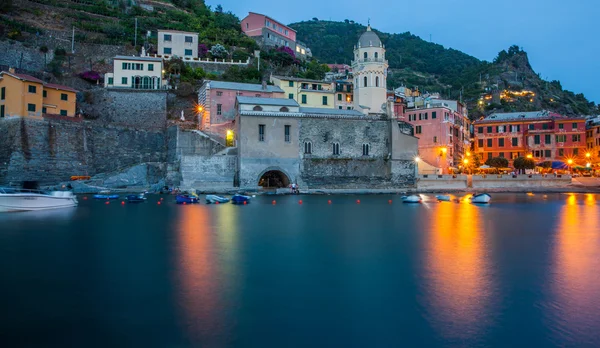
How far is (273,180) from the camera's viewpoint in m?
43.6

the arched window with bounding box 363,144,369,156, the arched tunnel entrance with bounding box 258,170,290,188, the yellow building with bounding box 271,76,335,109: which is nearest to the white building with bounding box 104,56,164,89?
the yellow building with bounding box 271,76,335,109

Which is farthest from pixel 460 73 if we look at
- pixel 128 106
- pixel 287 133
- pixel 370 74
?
pixel 128 106

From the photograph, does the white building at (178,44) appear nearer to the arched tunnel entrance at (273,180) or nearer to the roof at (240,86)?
the roof at (240,86)

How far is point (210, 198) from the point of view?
32.3 m

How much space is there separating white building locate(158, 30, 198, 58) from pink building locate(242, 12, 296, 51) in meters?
15.8

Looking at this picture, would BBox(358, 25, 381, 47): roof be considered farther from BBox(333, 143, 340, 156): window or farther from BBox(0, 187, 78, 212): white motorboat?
BBox(0, 187, 78, 212): white motorboat

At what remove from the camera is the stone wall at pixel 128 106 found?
141 ft

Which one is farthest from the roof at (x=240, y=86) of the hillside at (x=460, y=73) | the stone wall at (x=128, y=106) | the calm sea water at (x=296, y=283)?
the hillside at (x=460, y=73)

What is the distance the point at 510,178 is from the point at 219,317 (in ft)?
132

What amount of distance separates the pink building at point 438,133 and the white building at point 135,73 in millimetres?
25949

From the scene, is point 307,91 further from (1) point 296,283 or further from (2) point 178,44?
(1) point 296,283

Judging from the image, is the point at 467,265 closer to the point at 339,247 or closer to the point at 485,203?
the point at 339,247

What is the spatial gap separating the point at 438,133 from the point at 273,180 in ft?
57.0

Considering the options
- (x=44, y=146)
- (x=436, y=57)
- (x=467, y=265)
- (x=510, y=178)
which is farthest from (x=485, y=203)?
(x=436, y=57)
